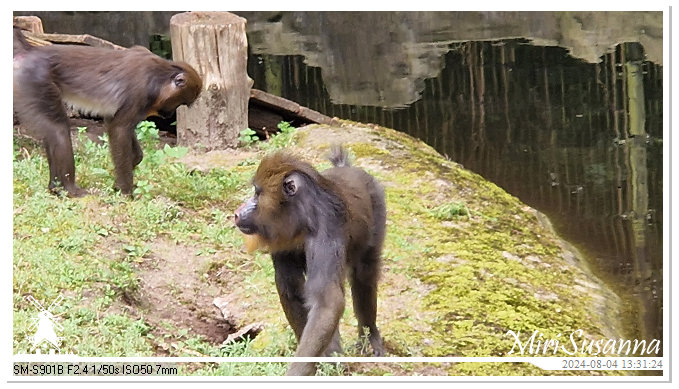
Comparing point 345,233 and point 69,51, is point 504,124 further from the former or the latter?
point 345,233

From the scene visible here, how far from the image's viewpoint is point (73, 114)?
9969 millimetres

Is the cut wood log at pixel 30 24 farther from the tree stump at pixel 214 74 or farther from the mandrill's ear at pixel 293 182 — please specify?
the mandrill's ear at pixel 293 182

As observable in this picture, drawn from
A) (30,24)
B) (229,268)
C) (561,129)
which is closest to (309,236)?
(229,268)

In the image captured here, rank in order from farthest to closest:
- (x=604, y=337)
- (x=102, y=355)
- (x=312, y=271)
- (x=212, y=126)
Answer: (x=212, y=126), (x=604, y=337), (x=102, y=355), (x=312, y=271)

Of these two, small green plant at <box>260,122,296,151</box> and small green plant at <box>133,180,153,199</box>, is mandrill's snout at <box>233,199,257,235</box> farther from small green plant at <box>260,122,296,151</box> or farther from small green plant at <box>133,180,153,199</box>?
small green plant at <box>260,122,296,151</box>

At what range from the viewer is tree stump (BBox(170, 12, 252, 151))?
9.40 metres

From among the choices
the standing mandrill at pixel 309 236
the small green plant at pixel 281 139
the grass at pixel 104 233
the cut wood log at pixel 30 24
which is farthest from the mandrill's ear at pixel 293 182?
the cut wood log at pixel 30 24

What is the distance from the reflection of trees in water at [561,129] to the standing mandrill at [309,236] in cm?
275

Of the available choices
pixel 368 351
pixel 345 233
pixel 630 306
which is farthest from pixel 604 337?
pixel 345 233

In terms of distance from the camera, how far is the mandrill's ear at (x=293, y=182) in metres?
5.09

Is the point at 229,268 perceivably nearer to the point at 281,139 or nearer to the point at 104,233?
the point at 104,233

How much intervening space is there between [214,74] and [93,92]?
187 centimetres

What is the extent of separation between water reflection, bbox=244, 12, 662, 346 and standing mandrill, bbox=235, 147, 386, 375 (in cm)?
299

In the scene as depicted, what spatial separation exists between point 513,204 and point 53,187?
3664mm
